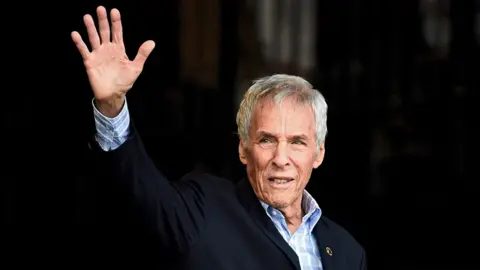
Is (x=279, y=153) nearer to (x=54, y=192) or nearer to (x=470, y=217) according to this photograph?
(x=54, y=192)

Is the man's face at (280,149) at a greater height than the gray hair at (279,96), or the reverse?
the gray hair at (279,96)

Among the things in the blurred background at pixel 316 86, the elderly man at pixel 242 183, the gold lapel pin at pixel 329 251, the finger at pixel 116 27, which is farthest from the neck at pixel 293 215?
the blurred background at pixel 316 86

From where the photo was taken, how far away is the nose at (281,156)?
287 cm

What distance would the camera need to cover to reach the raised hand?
2.62 metres

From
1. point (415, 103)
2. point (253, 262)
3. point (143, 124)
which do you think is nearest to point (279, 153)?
point (253, 262)

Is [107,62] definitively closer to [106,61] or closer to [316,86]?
[106,61]

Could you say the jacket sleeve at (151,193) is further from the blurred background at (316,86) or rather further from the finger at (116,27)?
the blurred background at (316,86)

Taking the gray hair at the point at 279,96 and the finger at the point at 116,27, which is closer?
the finger at the point at 116,27

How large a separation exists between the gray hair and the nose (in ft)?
0.35

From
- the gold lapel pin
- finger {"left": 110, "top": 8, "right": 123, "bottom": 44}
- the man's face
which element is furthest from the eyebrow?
finger {"left": 110, "top": 8, "right": 123, "bottom": 44}

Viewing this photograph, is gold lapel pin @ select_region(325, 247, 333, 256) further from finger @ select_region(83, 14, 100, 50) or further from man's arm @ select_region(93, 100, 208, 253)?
finger @ select_region(83, 14, 100, 50)

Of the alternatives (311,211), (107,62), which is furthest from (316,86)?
(107,62)

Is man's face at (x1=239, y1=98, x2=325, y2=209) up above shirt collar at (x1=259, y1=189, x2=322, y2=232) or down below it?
above

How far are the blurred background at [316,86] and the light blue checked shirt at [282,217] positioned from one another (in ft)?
6.24
